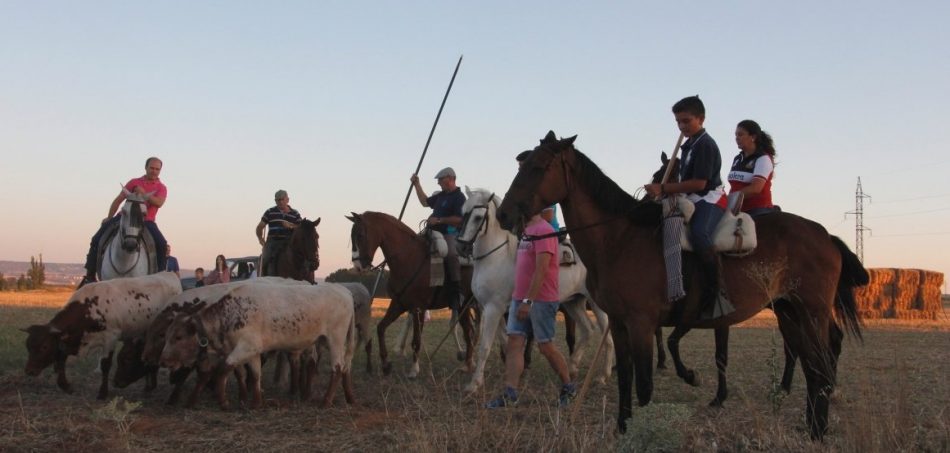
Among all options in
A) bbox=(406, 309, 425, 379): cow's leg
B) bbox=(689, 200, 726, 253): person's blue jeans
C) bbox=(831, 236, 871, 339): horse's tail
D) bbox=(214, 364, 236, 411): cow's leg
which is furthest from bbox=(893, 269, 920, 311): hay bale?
bbox=(214, 364, 236, 411): cow's leg

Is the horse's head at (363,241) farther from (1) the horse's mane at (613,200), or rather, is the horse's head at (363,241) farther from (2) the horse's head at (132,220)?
(1) the horse's mane at (613,200)

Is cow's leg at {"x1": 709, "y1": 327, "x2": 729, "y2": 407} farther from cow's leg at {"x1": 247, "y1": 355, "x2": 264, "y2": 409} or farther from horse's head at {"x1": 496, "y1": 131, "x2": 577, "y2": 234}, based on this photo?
cow's leg at {"x1": 247, "y1": 355, "x2": 264, "y2": 409}

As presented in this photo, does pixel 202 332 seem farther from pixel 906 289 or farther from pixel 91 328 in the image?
pixel 906 289

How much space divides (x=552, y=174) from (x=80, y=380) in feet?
21.0

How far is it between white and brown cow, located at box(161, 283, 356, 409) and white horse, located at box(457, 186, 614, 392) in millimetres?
2158

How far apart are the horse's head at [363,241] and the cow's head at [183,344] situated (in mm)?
4280

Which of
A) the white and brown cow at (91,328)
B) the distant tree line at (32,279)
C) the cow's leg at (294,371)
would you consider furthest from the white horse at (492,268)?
the distant tree line at (32,279)

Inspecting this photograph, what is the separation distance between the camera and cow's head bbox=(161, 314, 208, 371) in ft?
25.7

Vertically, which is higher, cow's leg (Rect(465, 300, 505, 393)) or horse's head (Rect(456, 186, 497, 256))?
horse's head (Rect(456, 186, 497, 256))

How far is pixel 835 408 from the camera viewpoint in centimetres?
799

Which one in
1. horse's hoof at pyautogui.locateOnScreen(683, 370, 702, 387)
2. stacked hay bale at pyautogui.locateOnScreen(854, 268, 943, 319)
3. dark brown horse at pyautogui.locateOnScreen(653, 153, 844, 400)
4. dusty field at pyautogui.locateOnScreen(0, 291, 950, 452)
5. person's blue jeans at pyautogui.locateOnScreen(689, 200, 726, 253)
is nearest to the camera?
dusty field at pyautogui.locateOnScreen(0, 291, 950, 452)

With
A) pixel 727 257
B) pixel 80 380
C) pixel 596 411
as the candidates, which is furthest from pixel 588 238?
pixel 80 380

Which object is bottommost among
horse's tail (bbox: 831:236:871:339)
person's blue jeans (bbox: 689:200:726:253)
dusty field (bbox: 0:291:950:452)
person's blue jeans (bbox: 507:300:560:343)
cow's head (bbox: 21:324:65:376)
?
dusty field (bbox: 0:291:950:452)

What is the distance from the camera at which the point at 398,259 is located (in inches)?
488
